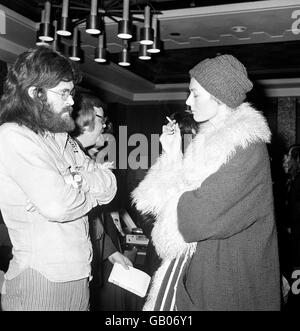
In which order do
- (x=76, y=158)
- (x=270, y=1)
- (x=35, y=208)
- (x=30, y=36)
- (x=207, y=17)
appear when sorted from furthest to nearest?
(x=30, y=36), (x=207, y=17), (x=270, y=1), (x=76, y=158), (x=35, y=208)

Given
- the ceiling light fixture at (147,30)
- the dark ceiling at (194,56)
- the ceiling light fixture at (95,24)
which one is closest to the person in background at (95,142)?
the ceiling light fixture at (95,24)

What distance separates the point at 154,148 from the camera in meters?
7.82

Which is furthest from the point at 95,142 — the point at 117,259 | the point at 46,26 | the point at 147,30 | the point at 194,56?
the point at 194,56

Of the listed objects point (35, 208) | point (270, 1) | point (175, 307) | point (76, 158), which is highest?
point (270, 1)

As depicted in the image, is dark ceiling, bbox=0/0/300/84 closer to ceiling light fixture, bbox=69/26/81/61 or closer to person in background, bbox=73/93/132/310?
ceiling light fixture, bbox=69/26/81/61

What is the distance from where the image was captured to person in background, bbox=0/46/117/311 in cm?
128

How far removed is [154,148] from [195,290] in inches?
249

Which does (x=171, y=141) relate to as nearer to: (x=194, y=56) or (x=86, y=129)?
(x=86, y=129)

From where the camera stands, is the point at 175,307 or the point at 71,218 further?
the point at 175,307

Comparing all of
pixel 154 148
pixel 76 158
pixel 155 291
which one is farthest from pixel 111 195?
pixel 154 148

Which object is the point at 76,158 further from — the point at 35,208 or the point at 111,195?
the point at 35,208

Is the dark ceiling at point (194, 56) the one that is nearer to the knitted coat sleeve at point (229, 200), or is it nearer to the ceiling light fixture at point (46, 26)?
the ceiling light fixture at point (46, 26)

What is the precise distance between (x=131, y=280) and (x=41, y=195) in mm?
904

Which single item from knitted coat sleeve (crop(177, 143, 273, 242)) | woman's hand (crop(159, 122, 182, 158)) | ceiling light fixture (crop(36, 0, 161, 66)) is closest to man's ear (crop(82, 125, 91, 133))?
woman's hand (crop(159, 122, 182, 158))
